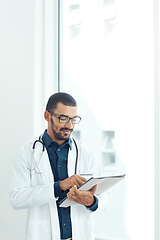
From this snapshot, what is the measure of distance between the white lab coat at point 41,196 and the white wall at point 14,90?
21.1 inches

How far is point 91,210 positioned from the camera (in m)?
1.43

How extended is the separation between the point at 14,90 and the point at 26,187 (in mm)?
793

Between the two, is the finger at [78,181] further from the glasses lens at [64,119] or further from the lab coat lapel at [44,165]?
the glasses lens at [64,119]

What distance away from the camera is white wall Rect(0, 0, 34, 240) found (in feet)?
6.64

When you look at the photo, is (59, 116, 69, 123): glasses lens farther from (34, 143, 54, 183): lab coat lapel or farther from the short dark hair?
(34, 143, 54, 183): lab coat lapel

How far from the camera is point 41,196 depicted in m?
1.39

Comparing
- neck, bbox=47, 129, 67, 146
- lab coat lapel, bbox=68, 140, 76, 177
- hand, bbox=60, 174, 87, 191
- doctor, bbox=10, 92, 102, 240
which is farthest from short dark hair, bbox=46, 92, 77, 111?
hand, bbox=60, 174, 87, 191

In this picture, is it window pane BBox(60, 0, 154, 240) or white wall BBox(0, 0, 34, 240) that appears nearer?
window pane BBox(60, 0, 154, 240)

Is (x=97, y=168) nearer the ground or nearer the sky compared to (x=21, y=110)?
nearer the ground

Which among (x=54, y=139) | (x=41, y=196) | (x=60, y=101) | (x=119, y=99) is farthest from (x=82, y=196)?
(x=119, y=99)

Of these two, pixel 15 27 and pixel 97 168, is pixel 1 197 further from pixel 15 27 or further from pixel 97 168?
pixel 15 27

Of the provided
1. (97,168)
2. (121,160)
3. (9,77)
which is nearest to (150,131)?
(121,160)

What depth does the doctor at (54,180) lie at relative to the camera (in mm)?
1407

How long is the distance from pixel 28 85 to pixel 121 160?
2.45 feet
